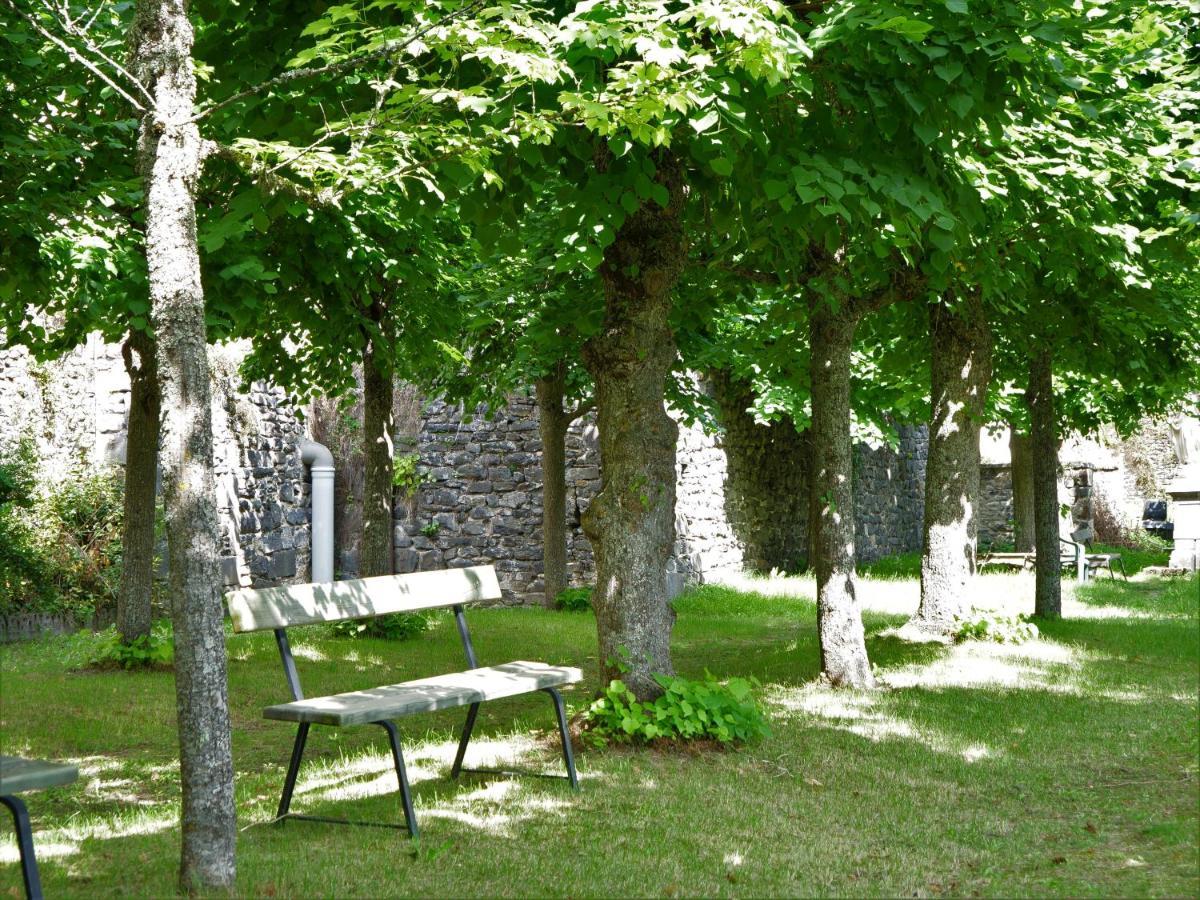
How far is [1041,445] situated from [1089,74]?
523 centimetres

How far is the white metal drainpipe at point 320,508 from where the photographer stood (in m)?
15.1

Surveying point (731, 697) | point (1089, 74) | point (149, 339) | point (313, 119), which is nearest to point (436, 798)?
point (731, 697)

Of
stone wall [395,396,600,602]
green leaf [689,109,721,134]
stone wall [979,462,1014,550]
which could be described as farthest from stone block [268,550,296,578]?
stone wall [979,462,1014,550]

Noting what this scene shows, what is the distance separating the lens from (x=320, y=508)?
49.6 feet

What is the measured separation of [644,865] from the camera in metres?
4.17

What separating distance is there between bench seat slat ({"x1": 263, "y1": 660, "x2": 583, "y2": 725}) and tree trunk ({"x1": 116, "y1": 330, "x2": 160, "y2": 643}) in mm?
3897

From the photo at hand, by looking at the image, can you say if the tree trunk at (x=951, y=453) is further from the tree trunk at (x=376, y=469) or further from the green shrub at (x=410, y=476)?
the green shrub at (x=410, y=476)

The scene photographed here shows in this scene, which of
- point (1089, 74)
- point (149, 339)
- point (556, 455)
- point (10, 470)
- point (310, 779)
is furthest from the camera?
point (556, 455)

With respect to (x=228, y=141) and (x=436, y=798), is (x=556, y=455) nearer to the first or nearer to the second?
(x=228, y=141)

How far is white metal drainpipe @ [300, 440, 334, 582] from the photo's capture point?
15.1m

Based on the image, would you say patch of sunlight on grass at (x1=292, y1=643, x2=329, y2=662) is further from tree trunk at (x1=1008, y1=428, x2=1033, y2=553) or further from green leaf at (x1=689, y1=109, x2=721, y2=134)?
tree trunk at (x1=1008, y1=428, x2=1033, y2=553)

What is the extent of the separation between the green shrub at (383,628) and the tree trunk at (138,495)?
2.36 m

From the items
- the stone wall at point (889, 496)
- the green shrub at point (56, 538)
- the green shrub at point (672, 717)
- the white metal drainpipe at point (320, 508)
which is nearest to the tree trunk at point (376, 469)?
the green shrub at point (56, 538)

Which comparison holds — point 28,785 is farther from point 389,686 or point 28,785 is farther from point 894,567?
point 894,567
